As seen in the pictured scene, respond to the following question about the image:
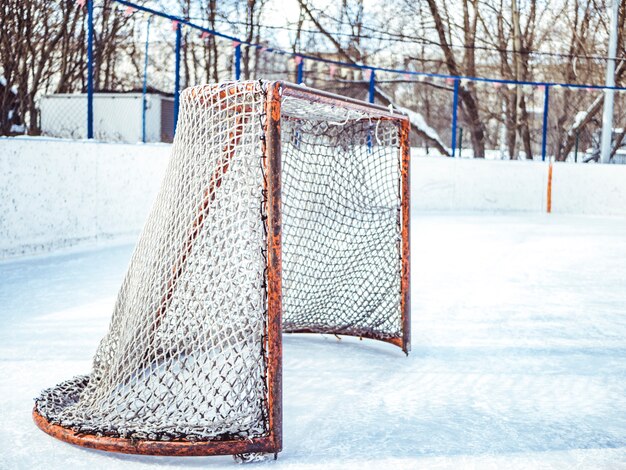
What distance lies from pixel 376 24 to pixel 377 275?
12.9 m

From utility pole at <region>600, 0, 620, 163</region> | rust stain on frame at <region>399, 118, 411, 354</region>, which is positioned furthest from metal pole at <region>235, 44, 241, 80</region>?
utility pole at <region>600, 0, 620, 163</region>

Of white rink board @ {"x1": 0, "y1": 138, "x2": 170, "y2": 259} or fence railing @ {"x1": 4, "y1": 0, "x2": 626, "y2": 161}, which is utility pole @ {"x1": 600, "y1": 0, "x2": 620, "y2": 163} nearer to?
fence railing @ {"x1": 4, "y1": 0, "x2": 626, "y2": 161}

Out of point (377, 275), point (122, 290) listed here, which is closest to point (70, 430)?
point (122, 290)

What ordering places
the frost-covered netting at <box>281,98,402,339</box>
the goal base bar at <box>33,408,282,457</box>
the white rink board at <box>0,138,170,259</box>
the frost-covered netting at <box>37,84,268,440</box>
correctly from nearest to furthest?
the goal base bar at <box>33,408,282,457</box> → the frost-covered netting at <box>37,84,268,440</box> → the frost-covered netting at <box>281,98,402,339</box> → the white rink board at <box>0,138,170,259</box>

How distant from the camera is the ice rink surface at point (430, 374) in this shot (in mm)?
1695

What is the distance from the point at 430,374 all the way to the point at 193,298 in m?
0.84

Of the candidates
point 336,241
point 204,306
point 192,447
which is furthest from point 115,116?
point 192,447

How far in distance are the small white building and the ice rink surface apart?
2920mm

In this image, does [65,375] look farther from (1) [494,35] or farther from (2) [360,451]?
(1) [494,35]

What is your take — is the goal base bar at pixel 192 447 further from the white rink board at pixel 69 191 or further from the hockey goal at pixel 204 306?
the white rink board at pixel 69 191

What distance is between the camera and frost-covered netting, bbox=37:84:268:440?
174 centimetres

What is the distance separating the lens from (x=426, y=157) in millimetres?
9289

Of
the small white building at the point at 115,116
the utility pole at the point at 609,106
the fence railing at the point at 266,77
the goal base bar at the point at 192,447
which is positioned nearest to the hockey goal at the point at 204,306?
the goal base bar at the point at 192,447

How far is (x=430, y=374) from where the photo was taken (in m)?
2.37
